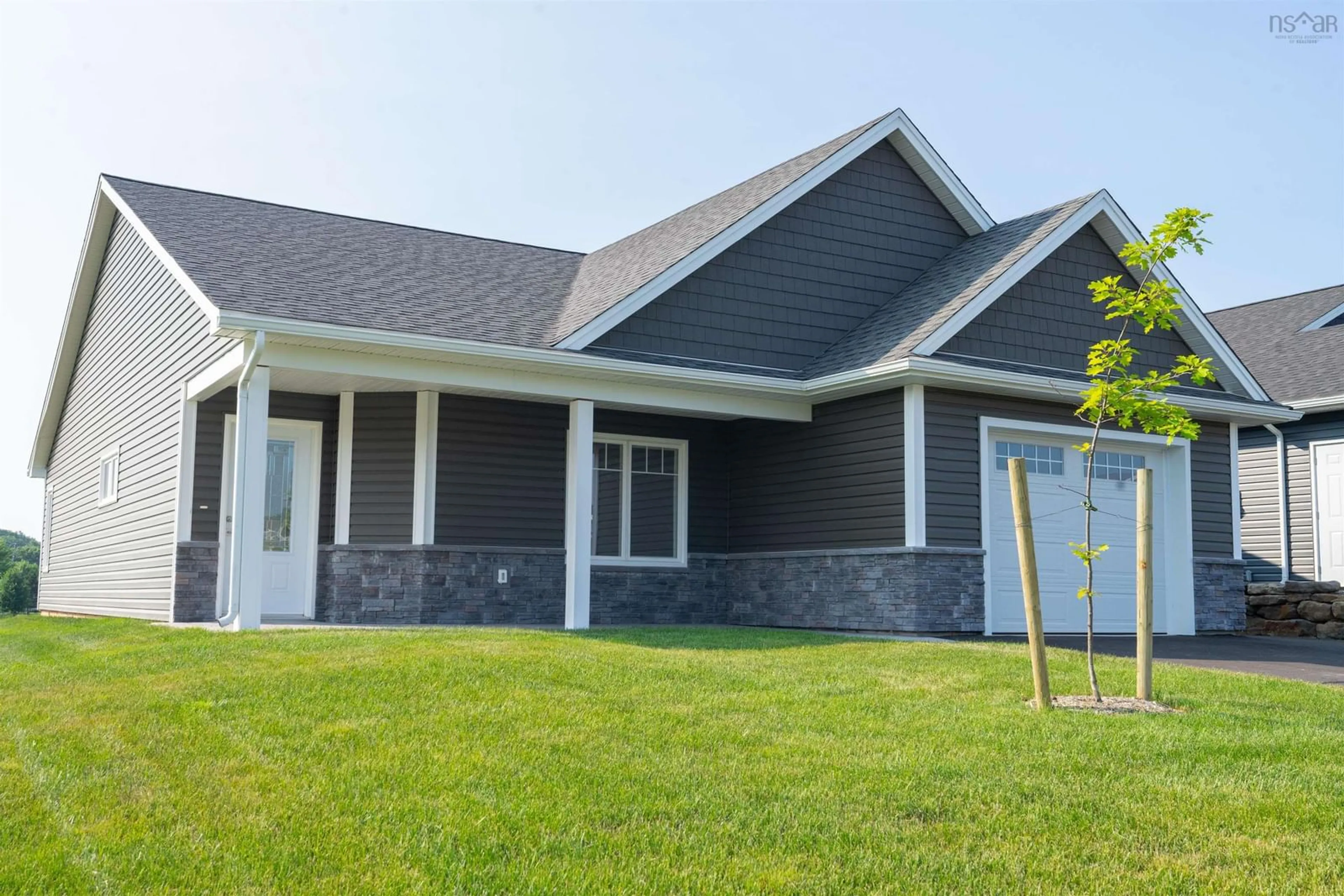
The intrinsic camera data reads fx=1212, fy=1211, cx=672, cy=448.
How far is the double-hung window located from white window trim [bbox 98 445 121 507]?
7.05 metres

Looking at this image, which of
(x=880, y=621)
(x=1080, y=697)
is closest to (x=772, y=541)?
(x=880, y=621)

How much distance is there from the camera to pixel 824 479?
13.7 m

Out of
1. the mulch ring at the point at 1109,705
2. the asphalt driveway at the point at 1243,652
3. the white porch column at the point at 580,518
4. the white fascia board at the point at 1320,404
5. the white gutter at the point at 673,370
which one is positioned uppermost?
the white fascia board at the point at 1320,404

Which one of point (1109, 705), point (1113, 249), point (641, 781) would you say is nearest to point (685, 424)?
point (1113, 249)

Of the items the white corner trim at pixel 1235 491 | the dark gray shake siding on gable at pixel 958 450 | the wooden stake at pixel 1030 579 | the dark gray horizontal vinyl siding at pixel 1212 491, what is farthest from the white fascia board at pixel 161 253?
the white corner trim at pixel 1235 491

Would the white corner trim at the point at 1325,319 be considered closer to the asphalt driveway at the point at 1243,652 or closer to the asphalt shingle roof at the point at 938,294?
the asphalt driveway at the point at 1243,652

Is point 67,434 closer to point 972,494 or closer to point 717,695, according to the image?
point 972,494

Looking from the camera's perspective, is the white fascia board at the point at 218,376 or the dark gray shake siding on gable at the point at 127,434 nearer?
the white fascia board at the point at 218,376

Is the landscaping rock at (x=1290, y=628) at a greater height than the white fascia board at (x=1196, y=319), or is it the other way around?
the white fascia board at (x=1196, y=319)

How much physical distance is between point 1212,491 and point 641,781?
11.9m

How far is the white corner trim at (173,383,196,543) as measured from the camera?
1340 cm

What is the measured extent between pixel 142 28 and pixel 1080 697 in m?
11.4

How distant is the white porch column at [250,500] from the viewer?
10.9m

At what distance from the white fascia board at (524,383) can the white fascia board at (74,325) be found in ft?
24.8
